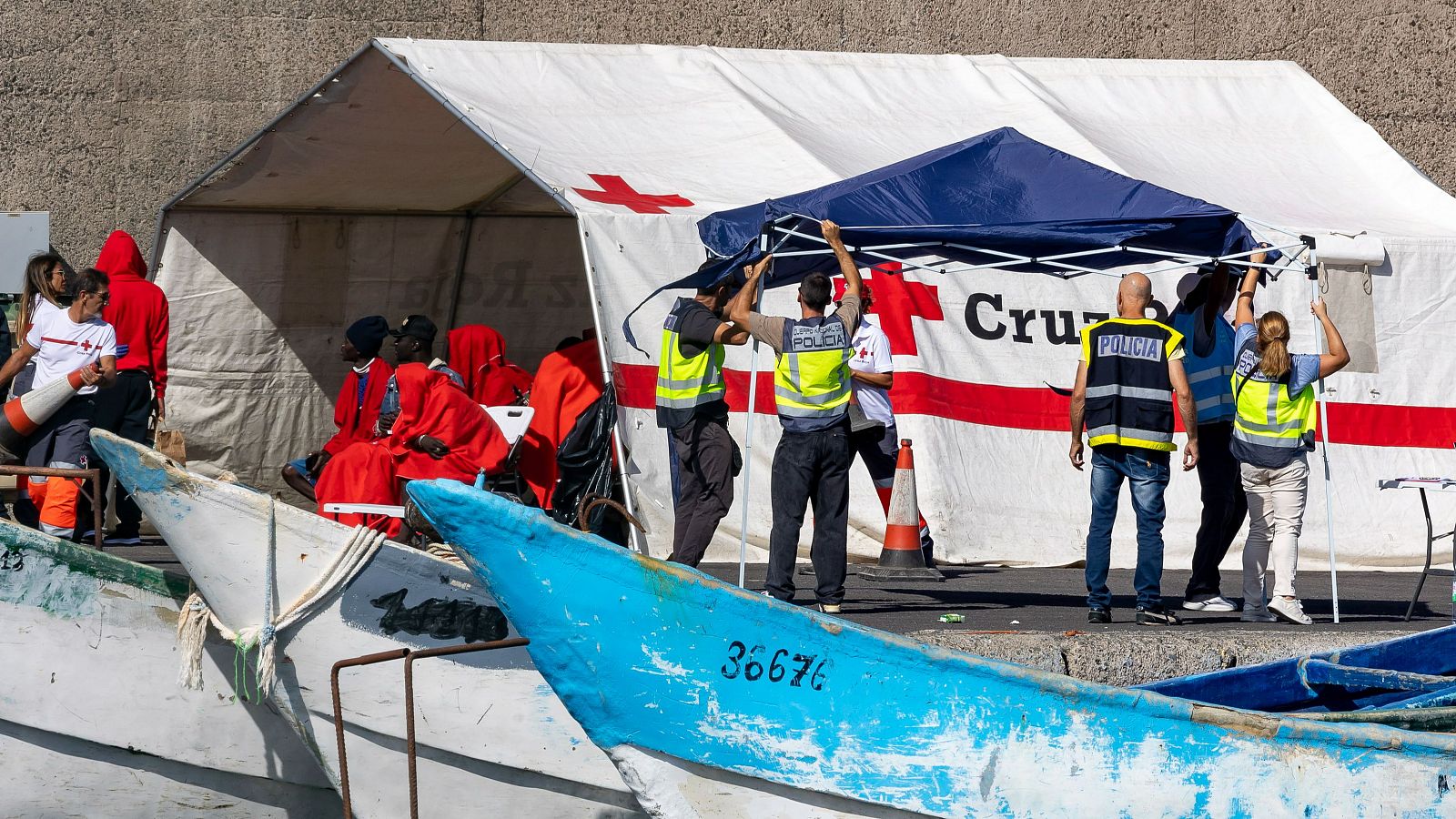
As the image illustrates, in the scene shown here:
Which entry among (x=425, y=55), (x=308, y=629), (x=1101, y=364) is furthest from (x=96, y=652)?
(x=425, y=55)

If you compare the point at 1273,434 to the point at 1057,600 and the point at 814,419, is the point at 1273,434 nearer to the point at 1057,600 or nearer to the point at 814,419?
the point at 1057,600

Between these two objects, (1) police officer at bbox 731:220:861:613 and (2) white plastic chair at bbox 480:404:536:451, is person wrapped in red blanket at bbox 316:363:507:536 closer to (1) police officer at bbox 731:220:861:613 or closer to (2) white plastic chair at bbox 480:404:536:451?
(2) white plastic chair at bbox 480:404:536:451

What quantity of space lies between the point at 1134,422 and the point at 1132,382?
201 mm

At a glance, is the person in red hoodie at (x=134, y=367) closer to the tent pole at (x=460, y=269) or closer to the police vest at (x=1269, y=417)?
the tent pole at (x=460, y=269)

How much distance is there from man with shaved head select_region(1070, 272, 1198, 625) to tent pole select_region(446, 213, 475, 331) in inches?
264

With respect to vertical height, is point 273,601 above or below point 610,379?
below

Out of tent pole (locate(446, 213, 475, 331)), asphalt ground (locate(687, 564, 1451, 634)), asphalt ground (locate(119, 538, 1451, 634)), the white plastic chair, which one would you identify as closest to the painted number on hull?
asphalt ground (locate(119, 538, 1451, 634))

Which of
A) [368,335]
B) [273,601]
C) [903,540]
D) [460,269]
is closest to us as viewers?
[273,601]

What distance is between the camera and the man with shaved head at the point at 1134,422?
8.07m

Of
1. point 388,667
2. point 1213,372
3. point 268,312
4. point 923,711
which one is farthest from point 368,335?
point 923,711

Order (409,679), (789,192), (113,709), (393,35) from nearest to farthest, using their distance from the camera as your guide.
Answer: (409,679), (113,709), (789,192), (393,35)

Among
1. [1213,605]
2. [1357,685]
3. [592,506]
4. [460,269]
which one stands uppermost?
[460,269]

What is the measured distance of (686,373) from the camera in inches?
339

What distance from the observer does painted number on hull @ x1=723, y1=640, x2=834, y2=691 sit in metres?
5.03
